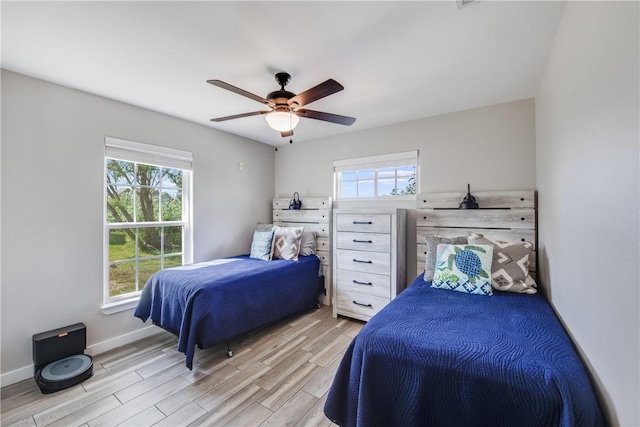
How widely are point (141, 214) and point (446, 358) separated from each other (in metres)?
3.06

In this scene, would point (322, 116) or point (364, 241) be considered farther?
point (364, 241)

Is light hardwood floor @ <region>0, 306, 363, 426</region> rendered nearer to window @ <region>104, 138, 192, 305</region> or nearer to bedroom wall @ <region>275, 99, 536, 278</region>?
window @ <region>104, 138, 192, 305</region>

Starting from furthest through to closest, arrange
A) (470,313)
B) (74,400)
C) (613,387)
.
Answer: (74,400)
(470,313)
(613,387)

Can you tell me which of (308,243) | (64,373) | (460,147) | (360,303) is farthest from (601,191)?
(64,373)

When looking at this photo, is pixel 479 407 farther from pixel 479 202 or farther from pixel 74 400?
pixel 74 400

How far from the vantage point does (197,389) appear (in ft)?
6.59

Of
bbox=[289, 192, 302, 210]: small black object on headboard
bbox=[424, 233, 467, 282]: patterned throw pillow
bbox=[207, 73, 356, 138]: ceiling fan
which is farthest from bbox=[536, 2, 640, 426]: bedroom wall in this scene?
bbox=[289, 192, 302, 210]: small black object on headboard

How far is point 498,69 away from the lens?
2.07 meters

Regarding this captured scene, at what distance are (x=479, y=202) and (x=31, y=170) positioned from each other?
3.94 meters

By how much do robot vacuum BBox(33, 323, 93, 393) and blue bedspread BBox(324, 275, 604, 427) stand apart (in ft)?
6.60

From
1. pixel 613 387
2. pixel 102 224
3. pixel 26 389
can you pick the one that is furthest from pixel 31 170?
pixel 613 387

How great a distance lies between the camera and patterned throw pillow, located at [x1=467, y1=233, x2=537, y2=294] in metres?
2.05

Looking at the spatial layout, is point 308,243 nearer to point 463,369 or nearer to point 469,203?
point 469,203

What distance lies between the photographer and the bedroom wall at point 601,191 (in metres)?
0.82
